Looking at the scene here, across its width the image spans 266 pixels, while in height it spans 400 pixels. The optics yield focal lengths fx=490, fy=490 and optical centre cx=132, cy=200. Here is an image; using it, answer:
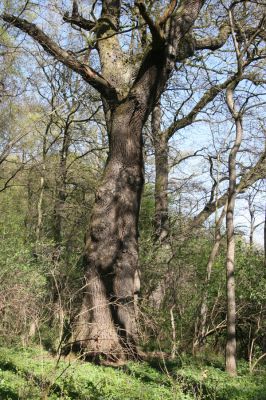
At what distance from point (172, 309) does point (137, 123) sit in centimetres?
463

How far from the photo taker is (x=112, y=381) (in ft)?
24.7

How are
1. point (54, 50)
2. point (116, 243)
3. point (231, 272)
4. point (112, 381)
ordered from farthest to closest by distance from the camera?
point (54, 50), point (231, 272), point (116, 243), point (112, 381)

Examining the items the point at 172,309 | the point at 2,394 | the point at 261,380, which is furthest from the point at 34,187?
the point at 2,394

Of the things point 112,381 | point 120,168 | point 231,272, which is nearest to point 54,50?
point 120,168

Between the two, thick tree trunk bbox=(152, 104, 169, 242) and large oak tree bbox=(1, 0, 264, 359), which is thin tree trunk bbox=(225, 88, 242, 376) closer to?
large oak tree bbox=(1, 0, 264, 359)

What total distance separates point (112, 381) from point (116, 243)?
308 centimetres

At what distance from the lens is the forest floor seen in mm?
6117

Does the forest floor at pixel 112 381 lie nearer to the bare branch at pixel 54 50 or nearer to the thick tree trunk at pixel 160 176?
the thick tree trunk at pixel 160 176

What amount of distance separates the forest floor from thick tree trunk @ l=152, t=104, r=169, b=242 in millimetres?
5218

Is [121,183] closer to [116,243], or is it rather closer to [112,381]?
[116,243]

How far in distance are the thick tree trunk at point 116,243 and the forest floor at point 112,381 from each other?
29.6 inches

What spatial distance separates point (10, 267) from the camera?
468 inches

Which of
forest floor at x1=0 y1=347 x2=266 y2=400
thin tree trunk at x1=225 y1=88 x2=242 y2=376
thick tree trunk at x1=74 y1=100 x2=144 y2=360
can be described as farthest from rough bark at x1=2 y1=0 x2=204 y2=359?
thin tree trunk at x1=225 y1=88 x2=242 y2=376

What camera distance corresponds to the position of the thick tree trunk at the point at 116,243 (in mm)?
9422
